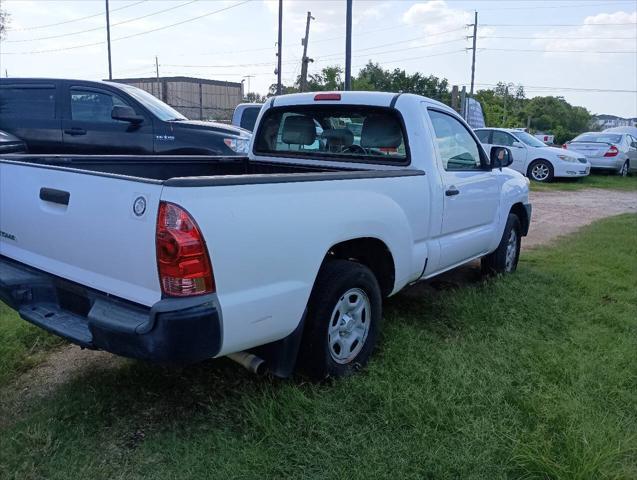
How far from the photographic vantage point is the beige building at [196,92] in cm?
4162

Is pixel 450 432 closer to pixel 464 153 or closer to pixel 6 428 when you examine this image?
pixel 6 428

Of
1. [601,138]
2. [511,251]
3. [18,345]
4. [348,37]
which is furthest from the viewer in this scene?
[601,138]

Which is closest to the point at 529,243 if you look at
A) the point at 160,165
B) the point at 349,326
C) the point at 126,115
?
the point at 349,326

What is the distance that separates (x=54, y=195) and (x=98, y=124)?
221 inches

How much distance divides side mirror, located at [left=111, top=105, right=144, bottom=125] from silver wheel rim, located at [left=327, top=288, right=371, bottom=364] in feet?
17.9

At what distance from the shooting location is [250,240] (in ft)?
8.47

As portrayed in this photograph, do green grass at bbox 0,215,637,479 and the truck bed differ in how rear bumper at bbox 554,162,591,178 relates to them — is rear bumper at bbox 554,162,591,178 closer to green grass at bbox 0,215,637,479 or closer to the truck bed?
green grass at bbox 0,215,637,479

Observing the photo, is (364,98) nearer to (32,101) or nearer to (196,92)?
(32,101)

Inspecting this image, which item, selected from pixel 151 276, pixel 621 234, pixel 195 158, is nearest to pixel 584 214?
pixel 621 234

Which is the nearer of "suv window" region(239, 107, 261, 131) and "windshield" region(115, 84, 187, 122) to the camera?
"windshield" region(115, 84, 187, 122)

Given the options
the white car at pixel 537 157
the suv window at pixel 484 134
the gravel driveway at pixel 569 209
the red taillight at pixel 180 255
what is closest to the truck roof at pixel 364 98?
the red taillight at pixel 180 255

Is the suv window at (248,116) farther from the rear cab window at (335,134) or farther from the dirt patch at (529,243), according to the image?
the rear cab window at (335,134)

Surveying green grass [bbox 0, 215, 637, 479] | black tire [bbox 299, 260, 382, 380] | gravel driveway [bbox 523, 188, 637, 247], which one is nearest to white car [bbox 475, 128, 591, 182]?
gravel driveway [bbox 523, 188, 637, 247]

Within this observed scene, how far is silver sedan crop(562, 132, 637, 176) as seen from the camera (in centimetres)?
1845
